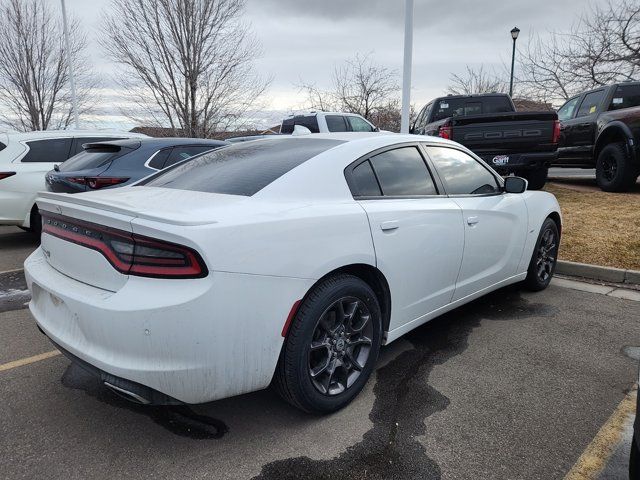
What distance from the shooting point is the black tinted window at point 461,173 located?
3.63 metres

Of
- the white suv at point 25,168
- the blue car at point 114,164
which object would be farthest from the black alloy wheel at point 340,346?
the white suv at point 25,168

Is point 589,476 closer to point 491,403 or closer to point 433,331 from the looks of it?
point 491,403

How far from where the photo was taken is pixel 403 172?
3295mm

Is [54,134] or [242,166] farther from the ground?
[54,134]

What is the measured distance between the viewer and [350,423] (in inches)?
104

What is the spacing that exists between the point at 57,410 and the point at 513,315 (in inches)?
136

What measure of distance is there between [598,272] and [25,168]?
737cm

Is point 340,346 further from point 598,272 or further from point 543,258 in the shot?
point 598,272

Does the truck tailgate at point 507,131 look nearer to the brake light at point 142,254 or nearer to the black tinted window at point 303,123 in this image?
the black tinted window at point 303,123

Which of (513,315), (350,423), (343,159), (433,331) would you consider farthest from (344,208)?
(513,315)

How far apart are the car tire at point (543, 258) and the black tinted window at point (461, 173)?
0.84 meters

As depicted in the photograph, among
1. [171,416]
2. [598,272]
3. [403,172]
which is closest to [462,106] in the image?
[598,272]

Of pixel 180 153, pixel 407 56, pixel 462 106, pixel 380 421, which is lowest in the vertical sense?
pixel 380 421

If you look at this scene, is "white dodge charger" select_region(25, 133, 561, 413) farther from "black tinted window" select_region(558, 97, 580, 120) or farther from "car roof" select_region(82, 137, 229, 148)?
"black tinted window" select_region(558, 97, 580, 120)
